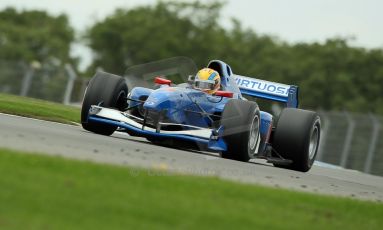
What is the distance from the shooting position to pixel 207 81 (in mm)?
16109

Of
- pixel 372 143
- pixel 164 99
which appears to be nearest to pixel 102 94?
pixel 164 99

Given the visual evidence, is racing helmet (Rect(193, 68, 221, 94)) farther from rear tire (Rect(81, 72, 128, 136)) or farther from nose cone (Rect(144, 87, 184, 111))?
rear tire (Rect(81, 72, 128, 136))

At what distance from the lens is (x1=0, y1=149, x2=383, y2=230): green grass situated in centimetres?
698

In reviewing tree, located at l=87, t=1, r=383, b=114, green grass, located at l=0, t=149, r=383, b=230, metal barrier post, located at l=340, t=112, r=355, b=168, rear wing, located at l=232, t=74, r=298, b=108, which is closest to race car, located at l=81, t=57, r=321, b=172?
rear wing, located at l=232, t=74, r=298, b=108

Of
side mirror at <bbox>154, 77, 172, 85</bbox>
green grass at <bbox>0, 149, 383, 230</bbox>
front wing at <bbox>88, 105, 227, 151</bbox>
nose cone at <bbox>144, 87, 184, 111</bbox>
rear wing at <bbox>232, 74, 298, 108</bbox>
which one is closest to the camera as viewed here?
green grass at <bbox>0, 149, 383, 230</bbox>

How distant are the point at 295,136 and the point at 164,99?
2.23 metres

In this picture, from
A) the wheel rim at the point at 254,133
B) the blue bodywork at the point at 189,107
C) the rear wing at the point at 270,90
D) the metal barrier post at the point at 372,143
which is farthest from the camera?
the metal barrier post at the point at 372,143

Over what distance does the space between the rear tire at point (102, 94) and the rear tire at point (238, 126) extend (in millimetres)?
1943

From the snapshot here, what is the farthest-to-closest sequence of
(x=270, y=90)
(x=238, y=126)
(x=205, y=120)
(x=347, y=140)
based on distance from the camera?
(x=347, y=140), (x=270, y=90), (x=205, y=120), (x=238, y=126)

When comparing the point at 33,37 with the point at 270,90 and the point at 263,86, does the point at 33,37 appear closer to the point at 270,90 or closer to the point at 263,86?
the point at 263,86

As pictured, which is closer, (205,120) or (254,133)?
(254,133)

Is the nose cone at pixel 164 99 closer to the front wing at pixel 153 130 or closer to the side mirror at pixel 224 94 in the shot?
the front wing at pixel 153 130

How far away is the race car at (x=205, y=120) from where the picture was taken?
1475 centimetres

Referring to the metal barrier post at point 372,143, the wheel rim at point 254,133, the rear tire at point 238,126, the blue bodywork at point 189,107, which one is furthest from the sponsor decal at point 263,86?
the metal barrier post at point 372,143
